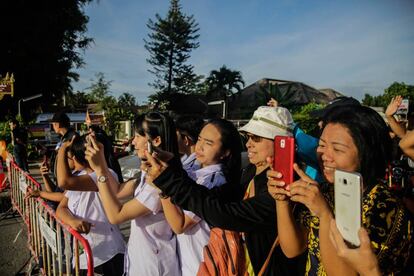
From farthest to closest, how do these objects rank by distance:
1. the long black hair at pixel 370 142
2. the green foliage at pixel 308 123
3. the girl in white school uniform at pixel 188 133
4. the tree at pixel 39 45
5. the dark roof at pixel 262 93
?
the dark roof at pixel 262 93 < the tree at pixel 39 45 < the green foliage at pixel 308 123 < the girl in white school uniform at pixel 188 133 < the long black hair at pixel 370 142

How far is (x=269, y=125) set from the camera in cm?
167

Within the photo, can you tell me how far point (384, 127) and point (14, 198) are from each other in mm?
→ 5676

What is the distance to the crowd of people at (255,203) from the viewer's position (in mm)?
1062

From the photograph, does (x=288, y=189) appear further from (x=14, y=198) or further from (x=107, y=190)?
(x=14, y=198)

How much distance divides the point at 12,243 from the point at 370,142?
4.87 meters

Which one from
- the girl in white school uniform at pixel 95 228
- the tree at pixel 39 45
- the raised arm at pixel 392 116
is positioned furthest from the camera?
the tree at pixel 39 45

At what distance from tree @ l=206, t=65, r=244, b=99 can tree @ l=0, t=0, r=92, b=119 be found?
1729 cm

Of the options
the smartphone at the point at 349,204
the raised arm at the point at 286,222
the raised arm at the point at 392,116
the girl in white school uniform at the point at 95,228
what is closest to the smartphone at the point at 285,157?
the raised arm at the point at 286,222

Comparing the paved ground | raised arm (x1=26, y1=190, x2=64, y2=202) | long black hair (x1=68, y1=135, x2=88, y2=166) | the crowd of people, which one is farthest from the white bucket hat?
the paved ground

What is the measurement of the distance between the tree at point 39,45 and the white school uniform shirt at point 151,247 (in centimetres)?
2246

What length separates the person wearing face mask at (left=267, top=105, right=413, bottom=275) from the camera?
1039mm

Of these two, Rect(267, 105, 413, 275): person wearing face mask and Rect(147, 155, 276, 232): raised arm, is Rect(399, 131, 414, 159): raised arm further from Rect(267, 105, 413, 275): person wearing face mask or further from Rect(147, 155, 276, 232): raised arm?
Rect(147, 155, 276, 232): raised arm

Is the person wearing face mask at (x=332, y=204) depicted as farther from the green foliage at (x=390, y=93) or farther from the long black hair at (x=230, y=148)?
the green foliage at (x=390, y=93)

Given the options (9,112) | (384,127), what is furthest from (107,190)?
(9,112)
